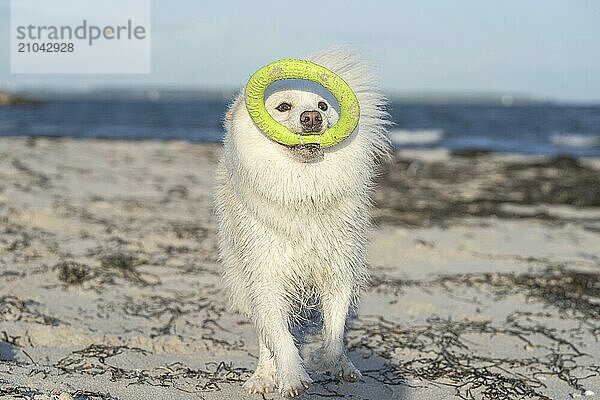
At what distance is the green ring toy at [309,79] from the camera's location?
3.60 m

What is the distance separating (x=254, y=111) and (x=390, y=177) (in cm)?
1134

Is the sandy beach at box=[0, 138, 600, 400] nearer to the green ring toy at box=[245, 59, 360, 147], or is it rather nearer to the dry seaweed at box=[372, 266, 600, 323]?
the dry seaweed at box=[372, 266, 600, 323]

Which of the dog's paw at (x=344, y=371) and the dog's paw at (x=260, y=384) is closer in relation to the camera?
the dog's paw at (x=260, y=384)

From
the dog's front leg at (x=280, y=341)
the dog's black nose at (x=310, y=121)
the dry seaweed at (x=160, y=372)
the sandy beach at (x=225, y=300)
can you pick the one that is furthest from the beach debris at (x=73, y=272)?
the dog's black nose at (x=310, y=121)

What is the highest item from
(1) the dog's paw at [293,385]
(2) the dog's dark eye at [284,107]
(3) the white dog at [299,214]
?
(2) the dog's dark eye at [284,107]

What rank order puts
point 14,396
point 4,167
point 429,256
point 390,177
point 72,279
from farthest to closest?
point 390,177
point 4,167
point 429,256
point 72,279
point 14,396

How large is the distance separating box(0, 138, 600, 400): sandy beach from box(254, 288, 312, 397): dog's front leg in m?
0.24

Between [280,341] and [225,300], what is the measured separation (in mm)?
2118

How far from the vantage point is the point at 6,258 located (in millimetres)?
6449

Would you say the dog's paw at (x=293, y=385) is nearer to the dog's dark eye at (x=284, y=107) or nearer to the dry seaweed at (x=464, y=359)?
the dry seaweed at (x=464, y=359)

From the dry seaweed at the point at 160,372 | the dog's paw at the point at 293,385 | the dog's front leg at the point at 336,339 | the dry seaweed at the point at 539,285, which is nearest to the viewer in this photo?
the dog's paw at the point at 293,385

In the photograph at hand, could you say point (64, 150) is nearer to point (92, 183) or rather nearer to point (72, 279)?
point (92, 183)

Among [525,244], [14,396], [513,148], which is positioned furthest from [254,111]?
[513,148]

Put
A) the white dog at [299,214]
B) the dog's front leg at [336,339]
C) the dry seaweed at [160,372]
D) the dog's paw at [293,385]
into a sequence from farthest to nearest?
the dog's front leg at [336,339] < the dry seaweed at [160,372] < the white dog at [299,214] < the dog's paw at [293,385]
